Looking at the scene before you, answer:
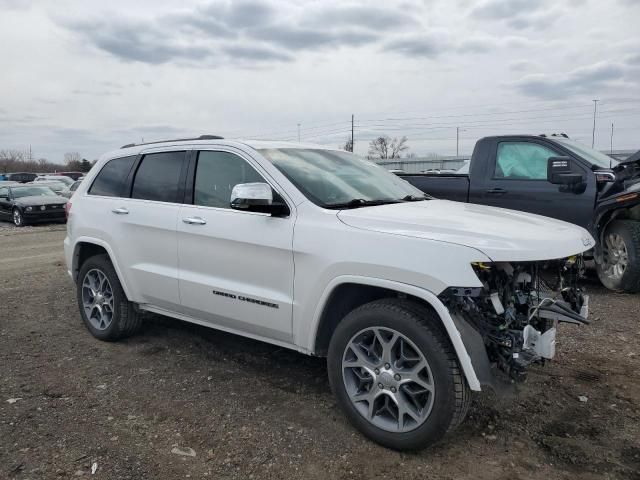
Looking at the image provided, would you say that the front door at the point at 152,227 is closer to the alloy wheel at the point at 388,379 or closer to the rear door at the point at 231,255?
the rear door at the point at 231,255

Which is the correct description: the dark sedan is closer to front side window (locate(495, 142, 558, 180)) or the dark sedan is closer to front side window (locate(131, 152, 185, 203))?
front side window (locate(131, 152, 185, 203))

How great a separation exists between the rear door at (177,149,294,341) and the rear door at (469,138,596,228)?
4.15 metres

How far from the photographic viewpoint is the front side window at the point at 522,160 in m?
6.94

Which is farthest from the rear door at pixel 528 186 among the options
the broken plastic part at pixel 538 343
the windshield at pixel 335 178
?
the broken plastic part at pixel 538 343

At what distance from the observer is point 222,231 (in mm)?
3910

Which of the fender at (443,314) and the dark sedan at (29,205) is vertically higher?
the fender at (443,314)

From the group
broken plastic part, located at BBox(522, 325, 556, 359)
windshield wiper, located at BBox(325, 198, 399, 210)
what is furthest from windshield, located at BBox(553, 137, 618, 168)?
broken plastic part, located at BBox(522, 325, 556, 359)

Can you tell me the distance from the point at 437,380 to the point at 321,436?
87 cm

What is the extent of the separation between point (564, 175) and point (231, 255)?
14.4 ft

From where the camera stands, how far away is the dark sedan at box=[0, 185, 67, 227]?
17.7 m

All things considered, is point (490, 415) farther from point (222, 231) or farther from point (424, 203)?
point (222, 231)

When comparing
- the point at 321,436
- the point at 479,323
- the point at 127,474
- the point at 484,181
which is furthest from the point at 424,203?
the point at 484,181

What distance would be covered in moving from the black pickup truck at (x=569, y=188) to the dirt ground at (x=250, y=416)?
56.6 inches

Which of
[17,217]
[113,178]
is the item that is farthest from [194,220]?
[17,217]
